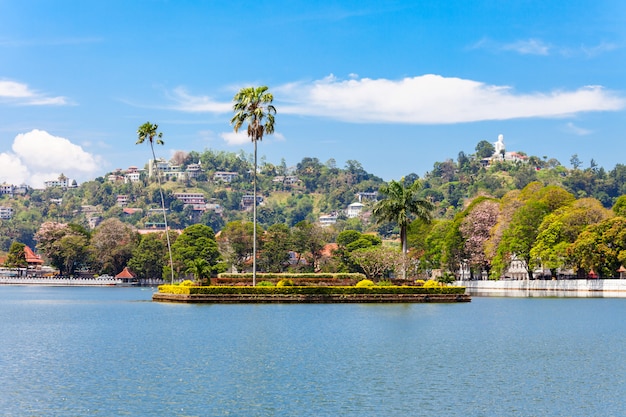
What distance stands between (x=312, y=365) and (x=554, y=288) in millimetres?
91394

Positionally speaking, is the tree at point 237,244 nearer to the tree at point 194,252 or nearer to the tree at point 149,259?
the tree at point 194,252

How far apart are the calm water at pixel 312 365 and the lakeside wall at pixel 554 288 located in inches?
1957

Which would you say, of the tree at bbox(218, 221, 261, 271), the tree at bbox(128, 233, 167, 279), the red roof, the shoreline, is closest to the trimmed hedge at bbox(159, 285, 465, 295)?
the shoreline

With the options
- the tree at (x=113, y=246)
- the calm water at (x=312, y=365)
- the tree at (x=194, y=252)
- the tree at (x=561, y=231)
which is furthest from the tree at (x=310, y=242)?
the calm water at (x=312, y=365)

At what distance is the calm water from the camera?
3003 cm

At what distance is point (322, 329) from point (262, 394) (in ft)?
73.5

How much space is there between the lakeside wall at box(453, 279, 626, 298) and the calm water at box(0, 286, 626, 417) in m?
49.7

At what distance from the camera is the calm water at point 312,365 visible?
3003 centimetres

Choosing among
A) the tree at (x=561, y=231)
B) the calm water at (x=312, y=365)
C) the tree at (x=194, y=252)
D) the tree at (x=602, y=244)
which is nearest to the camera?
the calm water at (x=312, y=365)

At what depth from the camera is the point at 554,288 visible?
123 meters

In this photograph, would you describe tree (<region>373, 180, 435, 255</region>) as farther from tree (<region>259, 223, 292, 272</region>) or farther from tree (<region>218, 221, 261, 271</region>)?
tree (<region>218, 221, 261, 271</region>)

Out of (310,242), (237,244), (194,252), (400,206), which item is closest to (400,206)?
(400,206)

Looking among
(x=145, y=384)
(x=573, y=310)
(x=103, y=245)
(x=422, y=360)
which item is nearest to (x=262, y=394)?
(x=145, y=384)

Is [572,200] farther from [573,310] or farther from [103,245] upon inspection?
[103,245]
